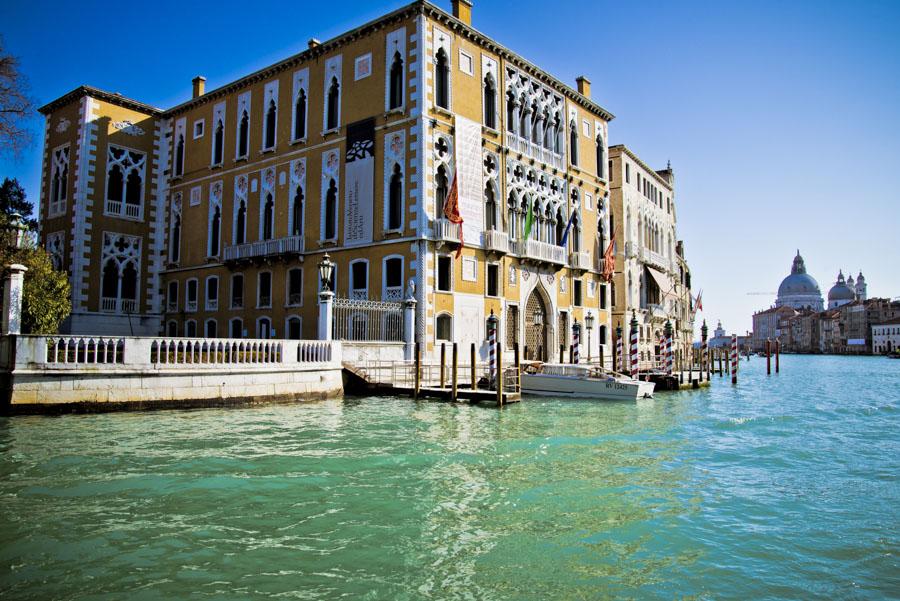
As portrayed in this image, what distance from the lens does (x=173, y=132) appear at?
31.4 meters

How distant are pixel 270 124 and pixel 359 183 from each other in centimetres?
648

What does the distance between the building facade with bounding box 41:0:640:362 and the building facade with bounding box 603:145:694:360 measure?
3.02 m

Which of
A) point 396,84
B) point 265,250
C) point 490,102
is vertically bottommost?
point 265,250

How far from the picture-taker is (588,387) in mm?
21141

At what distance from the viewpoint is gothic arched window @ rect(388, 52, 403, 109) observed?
2297 cm

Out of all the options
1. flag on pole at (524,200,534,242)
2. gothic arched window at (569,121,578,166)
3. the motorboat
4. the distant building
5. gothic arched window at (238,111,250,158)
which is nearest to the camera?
the motorboat

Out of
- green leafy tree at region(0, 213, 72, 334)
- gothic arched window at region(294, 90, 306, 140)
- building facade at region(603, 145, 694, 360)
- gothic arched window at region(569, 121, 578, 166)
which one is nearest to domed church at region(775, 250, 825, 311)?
building facade at region(603, 145, 694, 360)

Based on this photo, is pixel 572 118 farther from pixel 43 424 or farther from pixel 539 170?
pixel 43 424

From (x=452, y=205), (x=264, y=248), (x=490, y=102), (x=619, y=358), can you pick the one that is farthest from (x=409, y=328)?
(x=619, y=358)

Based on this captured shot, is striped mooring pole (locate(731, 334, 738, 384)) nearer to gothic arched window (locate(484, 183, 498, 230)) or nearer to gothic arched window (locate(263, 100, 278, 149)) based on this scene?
gothic arched window (locate(484, 183, 498, 230))

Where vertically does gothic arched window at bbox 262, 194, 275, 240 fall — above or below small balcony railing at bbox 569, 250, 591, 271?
above

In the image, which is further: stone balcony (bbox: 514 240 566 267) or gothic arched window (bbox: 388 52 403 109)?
stone balcony (bbox: 514 240 566 267)

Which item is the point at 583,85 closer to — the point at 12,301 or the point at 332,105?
the point at 332,105

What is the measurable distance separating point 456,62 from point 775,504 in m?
19.7
